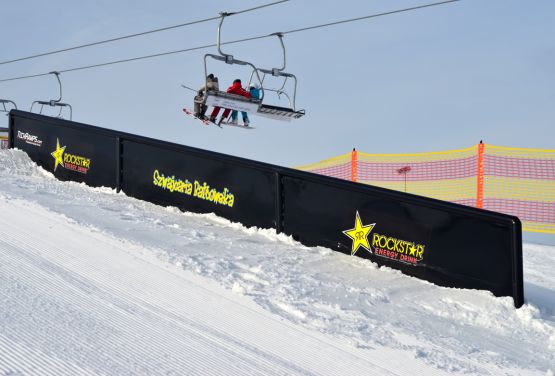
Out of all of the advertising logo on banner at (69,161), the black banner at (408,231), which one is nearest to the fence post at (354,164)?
the advertising logo on banner at (69,161)

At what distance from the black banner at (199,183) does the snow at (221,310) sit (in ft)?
2.43

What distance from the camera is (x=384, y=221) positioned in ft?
24.7

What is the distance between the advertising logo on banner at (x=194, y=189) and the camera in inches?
358

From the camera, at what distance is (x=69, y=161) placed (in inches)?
452

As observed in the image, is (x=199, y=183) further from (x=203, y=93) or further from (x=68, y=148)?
(x=203, y=93)

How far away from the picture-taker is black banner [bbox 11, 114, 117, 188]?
35.4 feet

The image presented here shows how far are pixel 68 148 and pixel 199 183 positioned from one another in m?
3.44

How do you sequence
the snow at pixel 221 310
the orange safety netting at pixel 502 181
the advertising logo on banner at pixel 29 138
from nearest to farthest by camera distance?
1. the snow at pixel 221 310
2. the advertising logo on banner at pixel 29 138
3. the orange safety netting at pixel 502 181

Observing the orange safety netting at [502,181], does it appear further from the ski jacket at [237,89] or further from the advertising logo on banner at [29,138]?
the advertising logo on banner at [29,138]

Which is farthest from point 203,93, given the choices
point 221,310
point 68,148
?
point 221,310

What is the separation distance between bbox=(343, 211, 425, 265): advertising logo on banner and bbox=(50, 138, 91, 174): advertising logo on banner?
554 cm

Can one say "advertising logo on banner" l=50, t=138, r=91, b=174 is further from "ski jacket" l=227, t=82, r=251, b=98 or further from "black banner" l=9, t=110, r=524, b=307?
"ski jacket" l=227, t=82, r=251, b=98

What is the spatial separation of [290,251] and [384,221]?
121cm

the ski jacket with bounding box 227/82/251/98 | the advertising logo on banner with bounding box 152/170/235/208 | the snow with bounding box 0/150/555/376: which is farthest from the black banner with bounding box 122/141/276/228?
the ski jacket with bounding box 227/82/251/98
